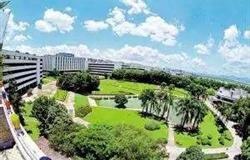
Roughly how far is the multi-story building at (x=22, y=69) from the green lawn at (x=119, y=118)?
2506 centimetres

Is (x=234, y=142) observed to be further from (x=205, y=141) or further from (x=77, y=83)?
(x=77, y=83)

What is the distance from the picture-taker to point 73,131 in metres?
71.0

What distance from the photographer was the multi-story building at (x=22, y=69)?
114m

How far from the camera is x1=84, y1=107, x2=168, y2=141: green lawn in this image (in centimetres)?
10405

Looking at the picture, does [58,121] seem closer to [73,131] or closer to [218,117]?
[73,131]

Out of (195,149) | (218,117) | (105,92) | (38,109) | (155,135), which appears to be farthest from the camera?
(105,92)

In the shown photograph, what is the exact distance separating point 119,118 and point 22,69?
134ft

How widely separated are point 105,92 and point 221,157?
8398 cm

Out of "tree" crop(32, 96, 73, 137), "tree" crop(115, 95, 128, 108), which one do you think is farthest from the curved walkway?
"tree" crop(115, 95, 128, 108)

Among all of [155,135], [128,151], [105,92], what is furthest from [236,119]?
[128,151]

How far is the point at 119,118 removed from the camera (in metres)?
115

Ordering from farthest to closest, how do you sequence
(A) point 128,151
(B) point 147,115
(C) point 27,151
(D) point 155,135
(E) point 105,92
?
(E) point 105,92 < (B) point 147,115 < (D) point 155,135 < (A) point 128,151 < (C) point 27,151

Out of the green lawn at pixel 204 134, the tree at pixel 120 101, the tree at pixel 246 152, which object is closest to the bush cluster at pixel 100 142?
the tree at pixel 246 152

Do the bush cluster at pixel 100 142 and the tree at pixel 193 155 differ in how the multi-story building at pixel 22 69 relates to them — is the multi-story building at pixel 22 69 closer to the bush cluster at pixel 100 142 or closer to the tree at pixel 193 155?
the bush cluster at pixel 100 142
